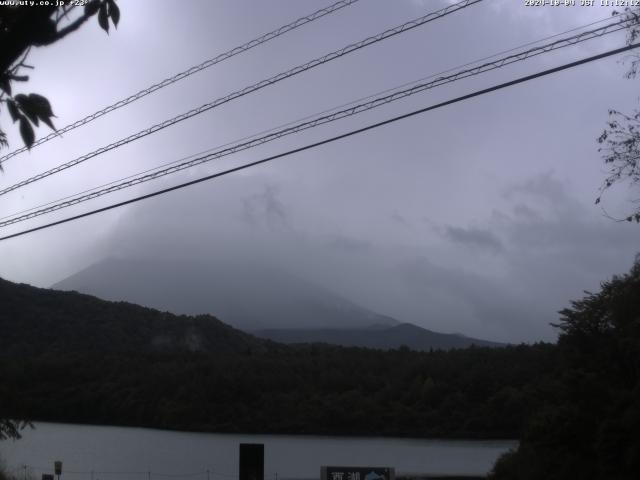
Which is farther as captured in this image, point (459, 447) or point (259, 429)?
point (259, 429)

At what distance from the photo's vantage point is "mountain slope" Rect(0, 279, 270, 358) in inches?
2336

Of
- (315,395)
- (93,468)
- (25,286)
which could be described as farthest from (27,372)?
(315,395)

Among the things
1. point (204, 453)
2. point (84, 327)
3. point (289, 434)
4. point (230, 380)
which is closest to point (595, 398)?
point (204, 453)

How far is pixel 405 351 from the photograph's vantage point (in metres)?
84.0

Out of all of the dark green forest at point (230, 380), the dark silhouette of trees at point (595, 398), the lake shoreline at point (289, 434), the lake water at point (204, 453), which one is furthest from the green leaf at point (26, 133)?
the lake shoreline at point (289, 434)

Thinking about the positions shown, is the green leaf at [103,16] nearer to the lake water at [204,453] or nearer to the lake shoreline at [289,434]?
the lake water at [204,453]

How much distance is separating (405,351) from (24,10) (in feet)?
268

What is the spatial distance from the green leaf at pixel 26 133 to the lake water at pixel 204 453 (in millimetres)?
35750

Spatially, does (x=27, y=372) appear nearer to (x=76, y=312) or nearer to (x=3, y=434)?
(x=76, y=312)

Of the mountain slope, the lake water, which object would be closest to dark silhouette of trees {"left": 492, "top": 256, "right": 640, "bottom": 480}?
the lake water

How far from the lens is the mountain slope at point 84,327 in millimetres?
59344

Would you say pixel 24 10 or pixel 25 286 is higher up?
pixel 25 286

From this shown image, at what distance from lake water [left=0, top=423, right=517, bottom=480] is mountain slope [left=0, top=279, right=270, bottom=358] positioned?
22.4 feet

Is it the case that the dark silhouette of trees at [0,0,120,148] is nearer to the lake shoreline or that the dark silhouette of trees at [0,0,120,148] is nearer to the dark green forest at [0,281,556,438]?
the dark green forest at [0,281,556,438]
